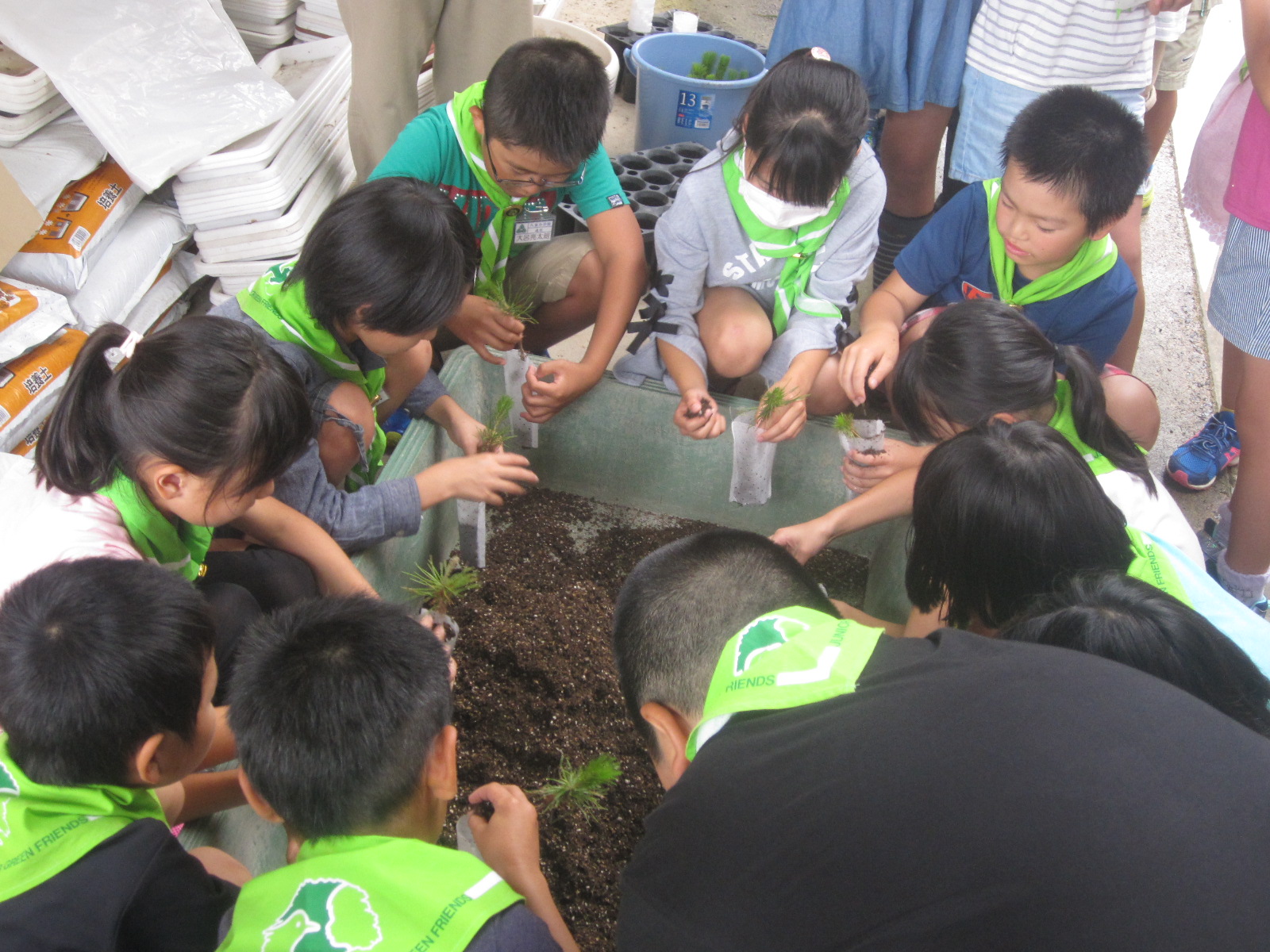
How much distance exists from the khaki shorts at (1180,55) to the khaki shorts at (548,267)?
171 centimetres

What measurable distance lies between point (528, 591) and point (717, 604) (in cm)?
82

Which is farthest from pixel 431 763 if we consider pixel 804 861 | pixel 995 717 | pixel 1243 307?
pixel 1243 307

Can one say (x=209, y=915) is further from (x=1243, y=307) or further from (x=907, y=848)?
(x=1243, y=307)

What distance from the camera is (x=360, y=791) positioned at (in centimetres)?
96

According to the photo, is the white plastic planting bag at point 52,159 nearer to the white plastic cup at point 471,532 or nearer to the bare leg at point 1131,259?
the white plastic cup at point 471,532

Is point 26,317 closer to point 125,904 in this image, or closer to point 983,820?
point 125,904

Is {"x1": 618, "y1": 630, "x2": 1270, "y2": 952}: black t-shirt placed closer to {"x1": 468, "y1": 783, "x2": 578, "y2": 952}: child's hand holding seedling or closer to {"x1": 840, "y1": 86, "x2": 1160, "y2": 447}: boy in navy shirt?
{"x1": 468, "y1": 783, "x2": 578, "y2": 952}: child's hand holding seedling

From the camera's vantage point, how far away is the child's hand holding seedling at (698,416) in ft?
5.95

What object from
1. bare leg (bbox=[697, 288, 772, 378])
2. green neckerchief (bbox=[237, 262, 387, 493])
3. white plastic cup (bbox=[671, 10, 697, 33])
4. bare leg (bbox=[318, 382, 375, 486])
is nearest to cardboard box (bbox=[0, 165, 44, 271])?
green neckerchief (bbox=[237, 262, 387, 493])

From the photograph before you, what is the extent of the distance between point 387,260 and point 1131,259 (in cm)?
189

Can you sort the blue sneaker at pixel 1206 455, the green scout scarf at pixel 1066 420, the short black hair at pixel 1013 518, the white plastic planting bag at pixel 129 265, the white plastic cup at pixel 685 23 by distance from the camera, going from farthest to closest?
the white plastic cup at pixel 685 23 → the blue sneaker at pixel 1206 455 → the white plastic planting bag at pixel 129 265 → the green scout scarf at pixel 1066 420 → the short black hair at pixel 1013 518

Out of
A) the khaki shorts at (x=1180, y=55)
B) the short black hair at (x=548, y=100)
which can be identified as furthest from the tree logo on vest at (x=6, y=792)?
the khaki shorts at (x=1180, y=55)

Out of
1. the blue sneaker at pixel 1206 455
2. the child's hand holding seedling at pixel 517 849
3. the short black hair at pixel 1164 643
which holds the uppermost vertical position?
the short black hair at pixel 1164 643

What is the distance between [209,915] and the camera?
3.12 feet
